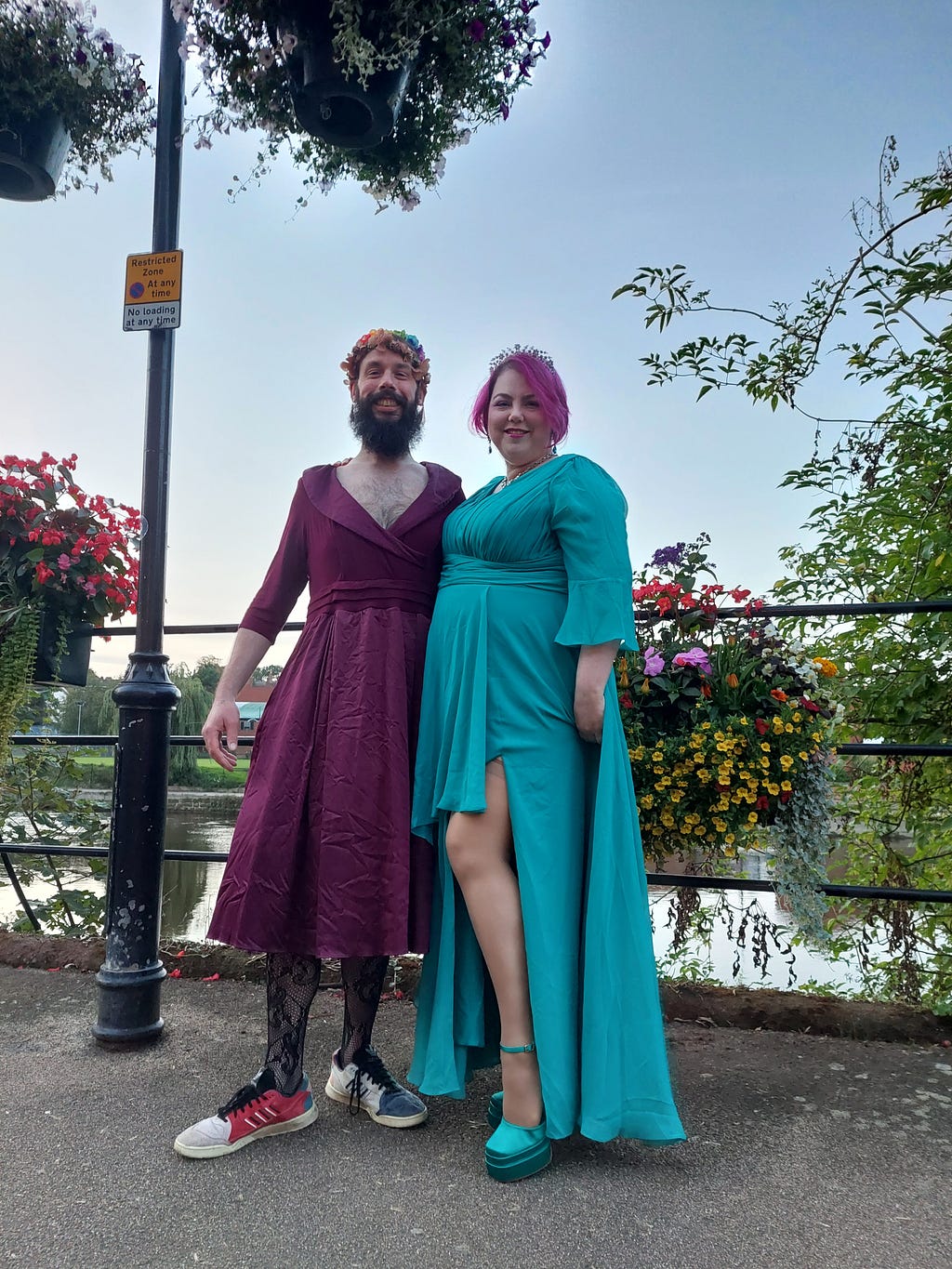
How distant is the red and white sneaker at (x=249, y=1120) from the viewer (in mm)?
1750

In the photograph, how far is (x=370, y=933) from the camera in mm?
1866

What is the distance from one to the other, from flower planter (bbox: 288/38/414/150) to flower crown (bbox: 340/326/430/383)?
27.3 inches

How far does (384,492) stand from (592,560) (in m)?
0.59

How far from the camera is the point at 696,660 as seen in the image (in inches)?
93.7

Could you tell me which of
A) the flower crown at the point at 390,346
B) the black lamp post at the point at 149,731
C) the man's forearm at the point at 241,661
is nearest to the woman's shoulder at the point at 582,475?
the flower crown at the point at 390,346

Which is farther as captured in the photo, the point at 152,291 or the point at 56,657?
the point at 56,657

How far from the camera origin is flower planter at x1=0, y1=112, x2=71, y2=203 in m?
2.79

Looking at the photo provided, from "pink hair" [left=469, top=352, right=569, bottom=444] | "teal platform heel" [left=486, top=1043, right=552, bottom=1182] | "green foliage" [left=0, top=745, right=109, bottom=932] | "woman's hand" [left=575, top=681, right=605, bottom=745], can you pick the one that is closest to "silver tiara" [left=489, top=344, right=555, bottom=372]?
"pink hair" [left=469, top=352, right=569, bottom=444]

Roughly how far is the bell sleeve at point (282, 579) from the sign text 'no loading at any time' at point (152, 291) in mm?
804

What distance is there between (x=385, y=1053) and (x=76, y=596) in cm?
203

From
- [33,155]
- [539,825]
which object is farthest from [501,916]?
[33,155]

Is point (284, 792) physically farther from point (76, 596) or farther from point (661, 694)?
point (76, 596)

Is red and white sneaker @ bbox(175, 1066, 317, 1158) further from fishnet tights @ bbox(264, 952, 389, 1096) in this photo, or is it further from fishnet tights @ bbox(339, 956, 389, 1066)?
fishnet tights @ bbox(339, 956, 389, 1066)

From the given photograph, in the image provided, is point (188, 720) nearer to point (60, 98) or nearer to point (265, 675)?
point (265, 675)
